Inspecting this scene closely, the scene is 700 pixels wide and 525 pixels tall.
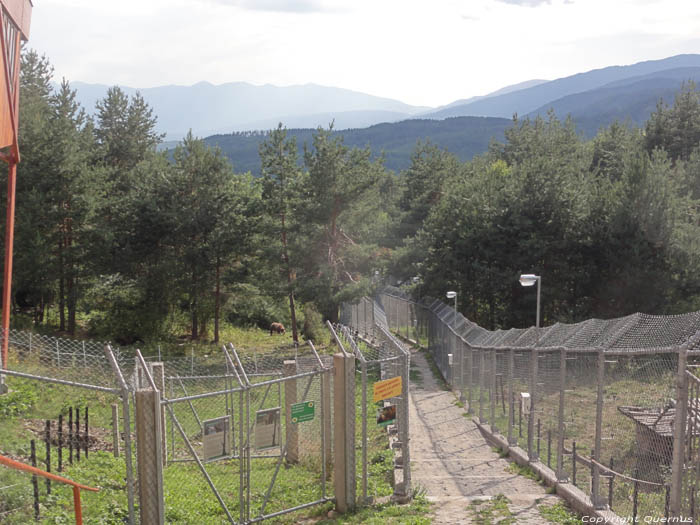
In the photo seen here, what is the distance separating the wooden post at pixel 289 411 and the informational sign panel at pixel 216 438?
2.54 meters

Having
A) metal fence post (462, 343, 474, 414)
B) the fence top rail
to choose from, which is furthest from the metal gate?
metal fence post (462, 343, 474, 414)

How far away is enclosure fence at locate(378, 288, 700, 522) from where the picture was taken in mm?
6418

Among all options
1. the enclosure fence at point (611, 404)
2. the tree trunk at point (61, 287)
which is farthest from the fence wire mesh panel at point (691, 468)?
the tree trunk at point (61, 287)

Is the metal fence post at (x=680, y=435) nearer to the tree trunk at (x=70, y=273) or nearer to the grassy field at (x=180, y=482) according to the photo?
the grassy field at (x=180, y=482)

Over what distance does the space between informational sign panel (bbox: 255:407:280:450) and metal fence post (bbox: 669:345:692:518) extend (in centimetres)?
485

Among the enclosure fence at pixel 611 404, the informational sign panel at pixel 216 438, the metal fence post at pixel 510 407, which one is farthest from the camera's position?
the metal fence post at pixel 510 407

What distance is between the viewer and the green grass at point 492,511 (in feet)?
26.2

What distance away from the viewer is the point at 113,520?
7.36m

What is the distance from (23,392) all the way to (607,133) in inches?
2439

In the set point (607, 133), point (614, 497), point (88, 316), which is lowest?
point (88, 316)

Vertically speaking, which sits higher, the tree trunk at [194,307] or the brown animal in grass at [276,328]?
the tree trunk at [194,307]

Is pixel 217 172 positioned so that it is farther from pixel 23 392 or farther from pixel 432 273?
pixel 23 392

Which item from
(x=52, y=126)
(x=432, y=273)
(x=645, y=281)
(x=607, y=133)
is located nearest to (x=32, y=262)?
(x=52, y=126)

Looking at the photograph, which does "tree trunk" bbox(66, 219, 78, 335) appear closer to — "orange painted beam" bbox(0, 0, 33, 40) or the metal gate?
"orange painted beam" bbox(0, 0, 33, 40)
